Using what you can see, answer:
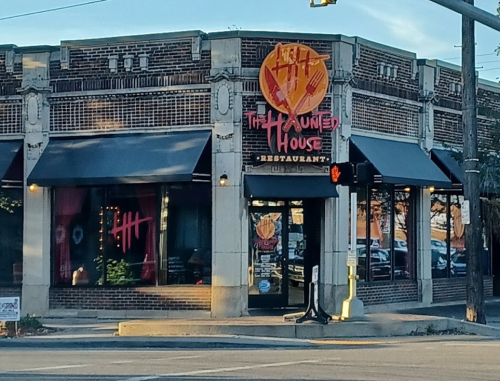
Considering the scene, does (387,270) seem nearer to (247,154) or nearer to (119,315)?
(247,154)

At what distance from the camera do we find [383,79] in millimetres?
22125

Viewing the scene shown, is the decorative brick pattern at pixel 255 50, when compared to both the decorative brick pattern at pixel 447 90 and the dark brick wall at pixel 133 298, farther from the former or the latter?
the decorative brick pattern at pixel 447 90

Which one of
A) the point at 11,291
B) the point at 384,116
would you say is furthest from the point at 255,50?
the point at 11,291

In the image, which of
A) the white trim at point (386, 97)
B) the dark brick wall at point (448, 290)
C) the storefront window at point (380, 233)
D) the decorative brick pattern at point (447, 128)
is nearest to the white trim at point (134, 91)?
the white trim at point (386, 97)

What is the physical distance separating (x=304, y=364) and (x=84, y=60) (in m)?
11.1

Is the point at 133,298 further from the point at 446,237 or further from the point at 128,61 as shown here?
the point at 446,237

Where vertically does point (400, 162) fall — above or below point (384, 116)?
below

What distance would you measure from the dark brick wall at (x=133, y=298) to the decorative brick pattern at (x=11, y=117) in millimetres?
4083

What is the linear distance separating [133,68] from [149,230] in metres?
3.91

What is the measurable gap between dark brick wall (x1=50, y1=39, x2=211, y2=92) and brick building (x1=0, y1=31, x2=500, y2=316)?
1.3 inches

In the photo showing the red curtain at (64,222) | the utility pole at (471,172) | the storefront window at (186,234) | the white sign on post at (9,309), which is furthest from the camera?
the red curtain at (64,222)

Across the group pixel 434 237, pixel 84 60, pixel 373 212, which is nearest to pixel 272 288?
pixel 373 212

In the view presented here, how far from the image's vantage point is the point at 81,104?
21547 millimetres

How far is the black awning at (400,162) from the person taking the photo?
20.9 metres
